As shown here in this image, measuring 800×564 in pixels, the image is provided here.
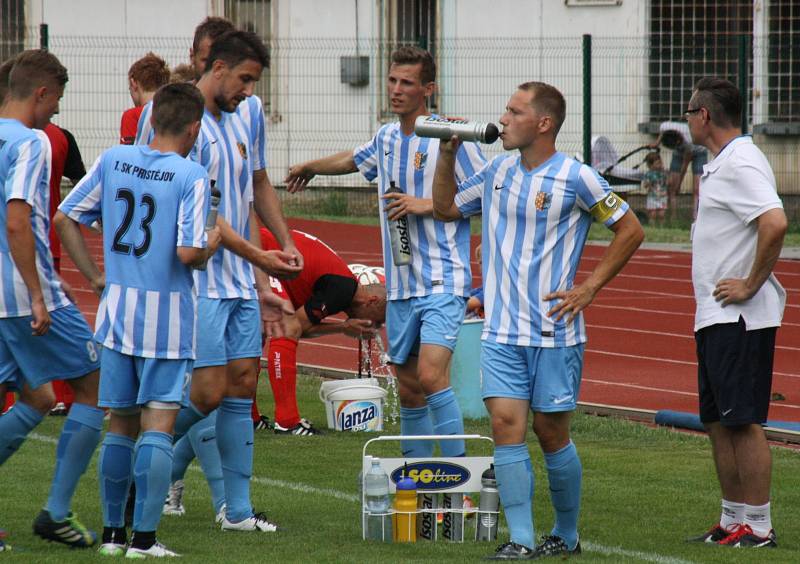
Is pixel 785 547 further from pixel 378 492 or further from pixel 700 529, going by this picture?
pixel 378 492

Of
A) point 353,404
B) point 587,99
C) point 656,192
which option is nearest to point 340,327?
point 353,404

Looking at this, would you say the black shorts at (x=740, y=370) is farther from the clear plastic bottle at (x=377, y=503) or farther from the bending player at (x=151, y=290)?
the bending player at (x=151, y=290)

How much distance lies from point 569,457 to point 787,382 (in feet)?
19.5

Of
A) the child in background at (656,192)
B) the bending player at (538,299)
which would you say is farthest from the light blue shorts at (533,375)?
the child in background at (656,192)

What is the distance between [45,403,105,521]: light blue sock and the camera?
6.23 meters

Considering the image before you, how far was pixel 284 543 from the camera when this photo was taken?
6375mm

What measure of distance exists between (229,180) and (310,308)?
317 cm

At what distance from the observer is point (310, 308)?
971 centimetres

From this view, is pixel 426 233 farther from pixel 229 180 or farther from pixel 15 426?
pixel 15 426

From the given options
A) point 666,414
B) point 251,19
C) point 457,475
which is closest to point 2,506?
point 457,475

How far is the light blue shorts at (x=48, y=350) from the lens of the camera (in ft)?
20.6

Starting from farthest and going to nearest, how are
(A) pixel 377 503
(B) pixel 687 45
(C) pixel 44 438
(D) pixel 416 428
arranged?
(B) pixel 687 45
(C) pixel 44 438
(D) pixel 416 428
(A) pixel 377 503

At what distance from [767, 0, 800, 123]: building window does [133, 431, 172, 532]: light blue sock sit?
18226 mm

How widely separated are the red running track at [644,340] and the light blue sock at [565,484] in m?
4.39
